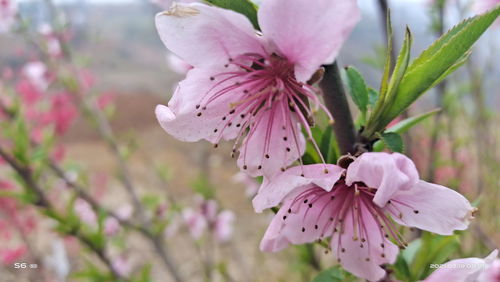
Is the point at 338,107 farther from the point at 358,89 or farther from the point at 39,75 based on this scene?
the point at 39,75

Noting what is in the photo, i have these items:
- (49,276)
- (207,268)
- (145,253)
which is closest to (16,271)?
(49,276)

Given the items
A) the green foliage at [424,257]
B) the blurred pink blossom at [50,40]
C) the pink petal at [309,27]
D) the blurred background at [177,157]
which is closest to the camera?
the pink petal at [309,27]

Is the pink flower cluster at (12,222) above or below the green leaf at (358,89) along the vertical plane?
below

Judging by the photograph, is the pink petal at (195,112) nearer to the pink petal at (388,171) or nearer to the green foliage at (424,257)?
the pink petal at (388,171)

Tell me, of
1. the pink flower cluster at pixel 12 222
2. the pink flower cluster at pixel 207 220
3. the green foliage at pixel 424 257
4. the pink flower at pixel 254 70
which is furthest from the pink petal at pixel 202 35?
the pink flower cluster at pixel 12 222

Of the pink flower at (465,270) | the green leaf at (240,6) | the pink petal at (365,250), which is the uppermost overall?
the green leaf at (240,6)

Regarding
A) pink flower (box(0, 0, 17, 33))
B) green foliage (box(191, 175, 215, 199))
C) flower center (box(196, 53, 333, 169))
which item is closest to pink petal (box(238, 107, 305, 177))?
flower center (box(196, 53, 333, 169))

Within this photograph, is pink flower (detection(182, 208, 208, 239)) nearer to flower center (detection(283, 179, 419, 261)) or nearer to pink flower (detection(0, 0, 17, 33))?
pink flower (detection(0, 0, 17, 33))
